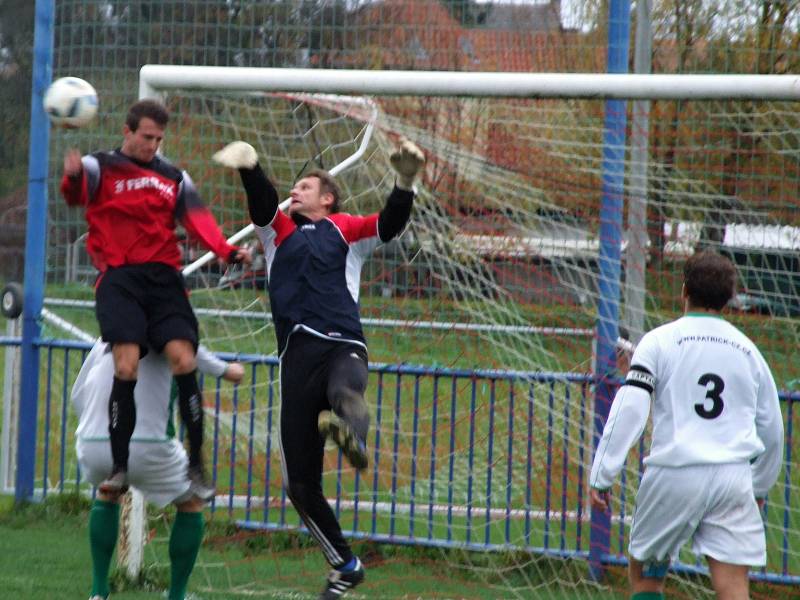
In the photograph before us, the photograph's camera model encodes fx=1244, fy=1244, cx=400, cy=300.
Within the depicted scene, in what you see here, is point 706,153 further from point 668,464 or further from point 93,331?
point 93,331

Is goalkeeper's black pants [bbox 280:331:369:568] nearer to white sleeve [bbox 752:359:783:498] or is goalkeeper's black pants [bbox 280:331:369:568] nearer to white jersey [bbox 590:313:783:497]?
white jersey [bbox 590:313:783:497]

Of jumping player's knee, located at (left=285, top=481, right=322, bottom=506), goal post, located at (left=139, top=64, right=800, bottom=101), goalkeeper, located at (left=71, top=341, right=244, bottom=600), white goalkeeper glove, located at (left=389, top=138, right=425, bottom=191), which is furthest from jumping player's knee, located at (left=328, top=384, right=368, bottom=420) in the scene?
goal post, located at (left=139, top=64, right=800, bottom=101)

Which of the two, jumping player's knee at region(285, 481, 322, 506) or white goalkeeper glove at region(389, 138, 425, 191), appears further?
jumping player's knee at region(285, 481, 322, 506)

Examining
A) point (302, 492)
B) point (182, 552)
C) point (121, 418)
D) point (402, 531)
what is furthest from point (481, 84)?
point (402, 531)

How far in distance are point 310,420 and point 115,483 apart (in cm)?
92

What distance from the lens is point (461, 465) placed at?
784 centimetres

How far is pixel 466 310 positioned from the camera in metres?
6.86

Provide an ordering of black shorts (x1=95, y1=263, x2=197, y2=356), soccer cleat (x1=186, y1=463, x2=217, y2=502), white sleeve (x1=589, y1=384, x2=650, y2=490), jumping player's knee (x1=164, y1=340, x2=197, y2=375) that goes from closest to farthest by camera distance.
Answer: white sleeve (x1=589, y1=384, x2=650, y2=490)
black shorts (x1=95, y1=263, x2=197, y2=356)
jumping player's knee (x1=164, y1=340, x2=197, y2=375)
soccer cleat (x1=186, y1=463, x2=217, y2=502)

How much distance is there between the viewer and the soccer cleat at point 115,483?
5.55 metres

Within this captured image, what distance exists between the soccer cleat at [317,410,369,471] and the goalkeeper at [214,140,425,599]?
0.36 m

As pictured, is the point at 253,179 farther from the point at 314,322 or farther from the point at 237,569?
the point at 237,569

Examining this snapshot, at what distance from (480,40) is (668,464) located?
3847 millimetres

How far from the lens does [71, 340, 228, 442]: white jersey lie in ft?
18.9

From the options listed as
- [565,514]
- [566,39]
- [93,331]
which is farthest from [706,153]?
[93,331]
